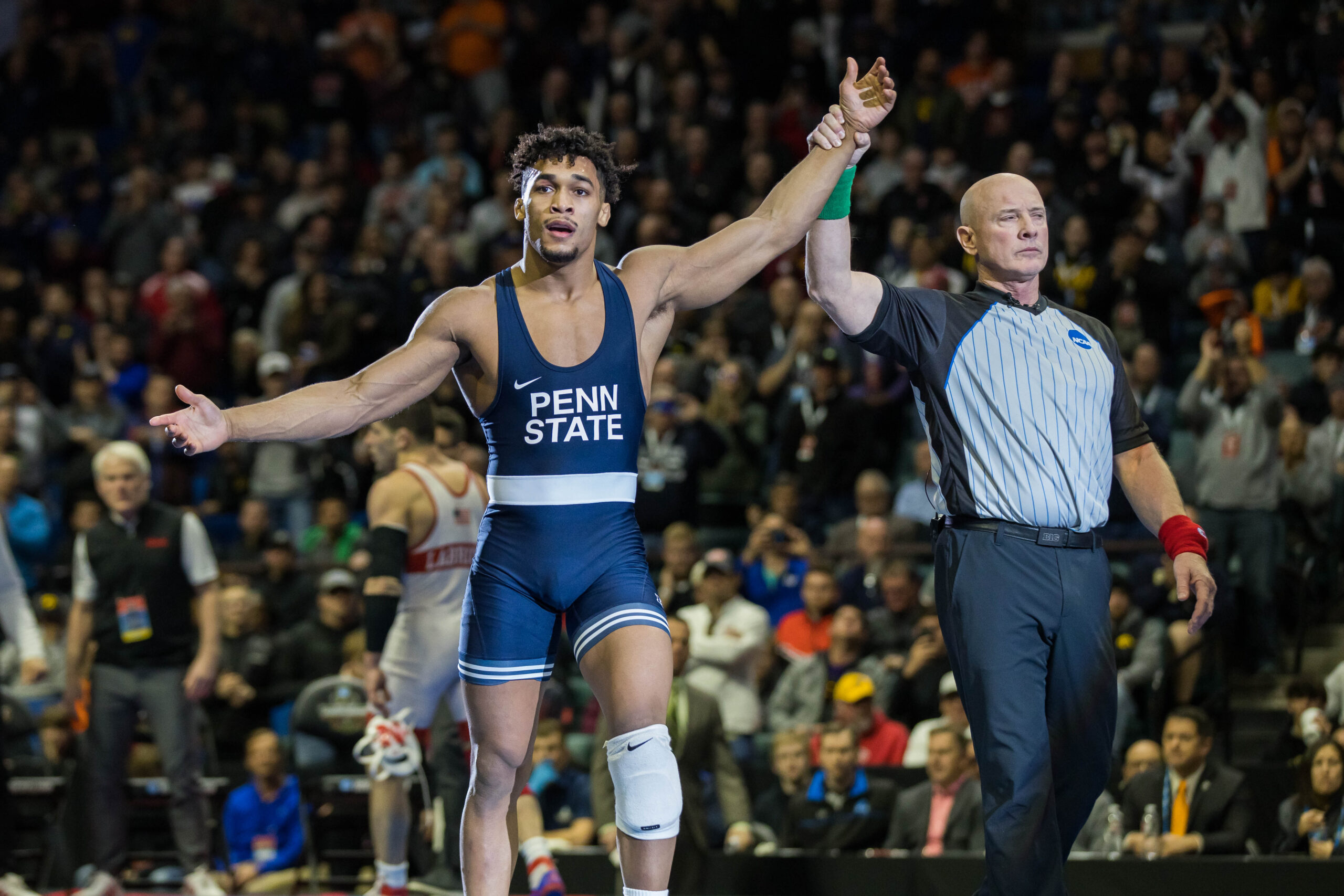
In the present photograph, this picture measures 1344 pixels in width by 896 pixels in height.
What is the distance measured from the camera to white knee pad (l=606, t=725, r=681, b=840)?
416 centimetres

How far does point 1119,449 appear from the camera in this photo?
477 centimetres

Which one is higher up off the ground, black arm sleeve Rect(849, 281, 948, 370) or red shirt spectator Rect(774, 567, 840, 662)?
black arm sleeve Rect(849, 281, 948, 370)

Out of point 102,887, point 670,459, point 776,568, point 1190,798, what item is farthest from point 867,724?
point 102,887

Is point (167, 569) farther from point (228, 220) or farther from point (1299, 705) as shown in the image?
point (228, 220)

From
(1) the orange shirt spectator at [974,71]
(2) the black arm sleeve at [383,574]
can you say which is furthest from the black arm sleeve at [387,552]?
(1) the orange shirt spectator at [974,71]

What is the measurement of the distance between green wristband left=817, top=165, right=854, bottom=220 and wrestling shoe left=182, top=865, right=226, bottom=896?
4655 mm

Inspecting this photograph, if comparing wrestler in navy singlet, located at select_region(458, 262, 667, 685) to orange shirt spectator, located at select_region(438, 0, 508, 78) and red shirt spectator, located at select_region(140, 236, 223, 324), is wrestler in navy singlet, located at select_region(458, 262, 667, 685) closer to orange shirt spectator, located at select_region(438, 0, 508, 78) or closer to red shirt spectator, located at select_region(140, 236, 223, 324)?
red shirt spectator, located at select_region(140, 236, 223, 324)

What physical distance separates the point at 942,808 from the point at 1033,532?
3.29 meters

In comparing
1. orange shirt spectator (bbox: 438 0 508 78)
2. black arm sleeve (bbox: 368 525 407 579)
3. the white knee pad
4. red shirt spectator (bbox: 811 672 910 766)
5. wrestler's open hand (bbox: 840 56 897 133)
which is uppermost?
orange shirt spectator (bbox: 438 0 508 78)

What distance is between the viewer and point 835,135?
178 inches

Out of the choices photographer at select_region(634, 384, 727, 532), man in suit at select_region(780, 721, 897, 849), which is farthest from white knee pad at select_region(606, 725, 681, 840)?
photographer at select_region(634, 384, 727, 532)

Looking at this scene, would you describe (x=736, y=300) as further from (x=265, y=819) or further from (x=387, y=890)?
(x=387, y=890)

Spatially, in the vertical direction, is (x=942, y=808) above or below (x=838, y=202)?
below

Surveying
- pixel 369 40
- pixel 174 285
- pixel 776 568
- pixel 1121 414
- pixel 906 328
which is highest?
pixel 369 40
